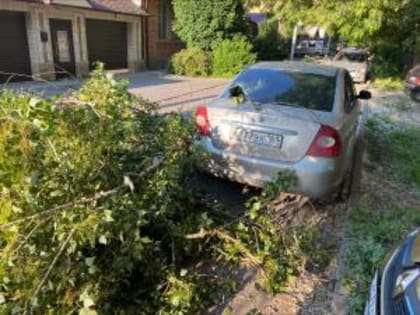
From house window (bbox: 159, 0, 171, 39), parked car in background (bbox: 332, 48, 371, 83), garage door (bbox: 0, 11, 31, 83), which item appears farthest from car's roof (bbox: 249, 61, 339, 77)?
house window (bbox: 159, 0, 171, 39)

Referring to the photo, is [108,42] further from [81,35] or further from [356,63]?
[356,63]

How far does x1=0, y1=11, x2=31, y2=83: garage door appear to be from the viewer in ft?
44.3

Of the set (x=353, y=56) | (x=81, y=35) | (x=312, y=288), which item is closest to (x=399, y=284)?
(x=312, y=288)

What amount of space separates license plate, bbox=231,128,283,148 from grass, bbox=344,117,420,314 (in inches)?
46.8

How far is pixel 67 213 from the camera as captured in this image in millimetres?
2295

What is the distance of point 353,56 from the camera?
19.1m

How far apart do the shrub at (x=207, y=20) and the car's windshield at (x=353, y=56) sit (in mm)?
5097

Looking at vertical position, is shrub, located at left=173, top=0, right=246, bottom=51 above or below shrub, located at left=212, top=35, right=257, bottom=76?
above

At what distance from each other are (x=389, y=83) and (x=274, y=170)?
15542 mm

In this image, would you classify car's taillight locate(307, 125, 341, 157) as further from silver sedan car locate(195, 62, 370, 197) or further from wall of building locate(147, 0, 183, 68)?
wall of building locate(147, 0, 183, 68)

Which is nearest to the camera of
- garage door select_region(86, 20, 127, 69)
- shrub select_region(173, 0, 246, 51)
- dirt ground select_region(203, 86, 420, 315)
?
dirt ground select_region(203, 86, 420, 315)

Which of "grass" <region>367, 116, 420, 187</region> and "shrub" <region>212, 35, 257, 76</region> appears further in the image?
"shrub" <region>212, 35, 257, 76</region>

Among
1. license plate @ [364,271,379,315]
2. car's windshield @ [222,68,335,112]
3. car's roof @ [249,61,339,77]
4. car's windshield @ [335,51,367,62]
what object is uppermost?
car's roof @ [249,61,339,77]

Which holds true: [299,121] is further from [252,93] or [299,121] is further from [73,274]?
[73,274]
